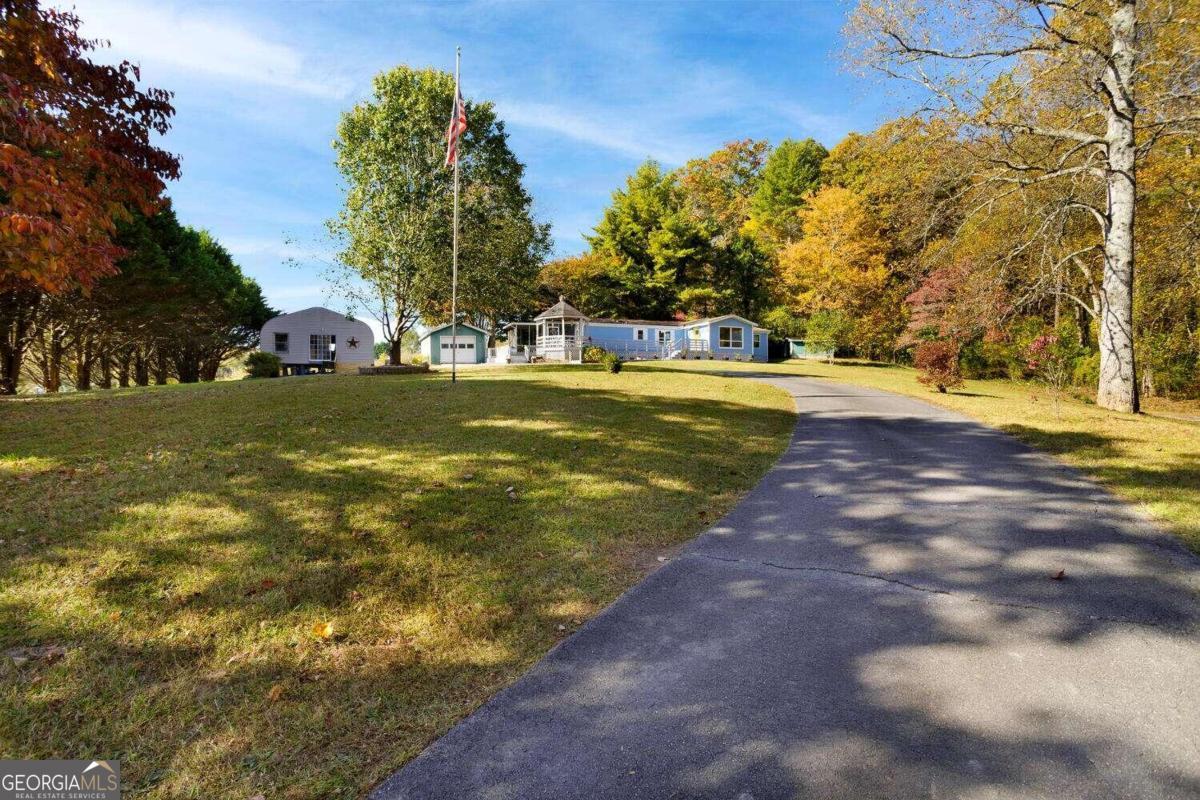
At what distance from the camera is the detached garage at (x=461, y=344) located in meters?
37.2

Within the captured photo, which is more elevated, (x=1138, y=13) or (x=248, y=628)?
(x=1138, y=13)

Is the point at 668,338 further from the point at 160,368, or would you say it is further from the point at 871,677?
the point at 871,677

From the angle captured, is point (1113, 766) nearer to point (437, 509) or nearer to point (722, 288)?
point (437, 509)

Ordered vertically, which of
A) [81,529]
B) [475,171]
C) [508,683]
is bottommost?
[508,683]

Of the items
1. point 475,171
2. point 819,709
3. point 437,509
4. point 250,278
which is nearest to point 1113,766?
point 819,709

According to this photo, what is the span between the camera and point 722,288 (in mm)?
47906

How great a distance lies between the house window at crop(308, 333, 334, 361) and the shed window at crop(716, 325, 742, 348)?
1070 inches

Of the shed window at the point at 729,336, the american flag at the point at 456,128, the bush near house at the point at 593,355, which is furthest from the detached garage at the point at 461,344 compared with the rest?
the american flag at the point at 456,128

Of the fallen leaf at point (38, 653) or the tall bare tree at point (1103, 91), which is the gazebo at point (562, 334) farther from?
the fallen leaf at point (38, 653)

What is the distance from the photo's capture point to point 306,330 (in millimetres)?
38281

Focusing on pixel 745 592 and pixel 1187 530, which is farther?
pixel 1187 530

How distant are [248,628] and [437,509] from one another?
6.99 ft

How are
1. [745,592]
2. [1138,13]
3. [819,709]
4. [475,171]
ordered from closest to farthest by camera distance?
[819,709] → [745,592] → [1138,13] → [475,171]

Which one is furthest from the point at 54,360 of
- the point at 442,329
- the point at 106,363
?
the point at 442,329
